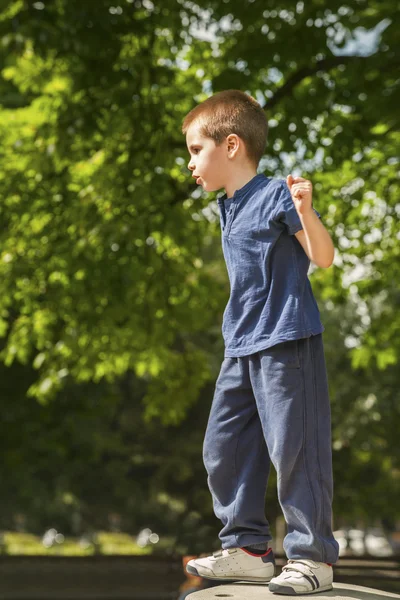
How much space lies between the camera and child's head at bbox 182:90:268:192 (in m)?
3.23

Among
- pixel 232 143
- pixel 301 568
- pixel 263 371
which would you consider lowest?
pixel 301 568

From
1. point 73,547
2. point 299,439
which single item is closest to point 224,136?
point 299,439

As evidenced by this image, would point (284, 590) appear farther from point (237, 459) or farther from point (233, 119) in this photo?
point (233, 119)

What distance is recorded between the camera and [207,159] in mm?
3264

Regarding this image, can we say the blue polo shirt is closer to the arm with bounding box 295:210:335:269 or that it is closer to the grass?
the arm with bounding box 295:210:335:269

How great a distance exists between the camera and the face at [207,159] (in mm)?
3256

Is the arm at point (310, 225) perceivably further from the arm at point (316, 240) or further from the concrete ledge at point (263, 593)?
the concrete ledge at point (263, 593)

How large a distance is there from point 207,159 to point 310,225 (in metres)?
0.50

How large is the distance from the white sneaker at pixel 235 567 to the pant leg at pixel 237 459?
39mm

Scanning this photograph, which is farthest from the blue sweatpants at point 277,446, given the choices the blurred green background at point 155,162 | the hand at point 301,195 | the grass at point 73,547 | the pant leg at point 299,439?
the grass at point 73,547

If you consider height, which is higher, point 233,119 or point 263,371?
point 233,119

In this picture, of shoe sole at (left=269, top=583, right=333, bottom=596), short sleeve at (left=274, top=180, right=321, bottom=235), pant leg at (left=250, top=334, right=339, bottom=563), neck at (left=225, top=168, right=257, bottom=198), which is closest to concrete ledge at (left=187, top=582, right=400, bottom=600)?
shoe sole at (left=269, top=583, right=333, bottom=596)

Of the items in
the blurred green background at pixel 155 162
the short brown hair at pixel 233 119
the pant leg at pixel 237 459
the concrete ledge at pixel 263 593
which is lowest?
the concrete ledge at pixel 263 593

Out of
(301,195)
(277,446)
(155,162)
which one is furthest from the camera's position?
(155,162)
